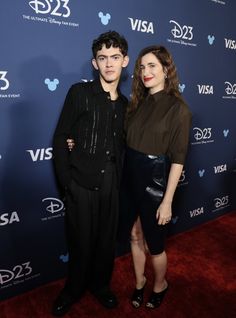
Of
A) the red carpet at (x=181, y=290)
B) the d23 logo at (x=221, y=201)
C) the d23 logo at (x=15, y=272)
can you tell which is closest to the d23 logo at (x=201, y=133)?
the d23 logo at (x=221, y=201)

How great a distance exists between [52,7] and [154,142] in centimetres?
111

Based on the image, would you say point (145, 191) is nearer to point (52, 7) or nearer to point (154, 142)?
point (154, 142)

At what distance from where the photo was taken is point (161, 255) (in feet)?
6.45

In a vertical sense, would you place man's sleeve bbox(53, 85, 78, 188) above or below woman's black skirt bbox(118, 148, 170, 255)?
above

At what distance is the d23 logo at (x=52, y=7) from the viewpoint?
6.07 ft

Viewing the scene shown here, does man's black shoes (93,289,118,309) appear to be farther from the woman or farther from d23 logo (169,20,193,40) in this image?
d23 logo (169,20,193,40)

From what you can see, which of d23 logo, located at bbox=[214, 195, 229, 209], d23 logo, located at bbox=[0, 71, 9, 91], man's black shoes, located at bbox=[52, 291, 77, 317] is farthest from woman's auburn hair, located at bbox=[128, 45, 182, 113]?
d23 logo, located at bbox=[214, 195, 229, 209]

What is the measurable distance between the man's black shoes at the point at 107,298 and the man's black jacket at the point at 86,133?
2.84ft

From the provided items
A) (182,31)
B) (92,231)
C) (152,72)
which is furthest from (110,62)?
(182,31)

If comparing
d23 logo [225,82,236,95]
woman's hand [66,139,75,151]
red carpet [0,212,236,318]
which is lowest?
red carpet [0,212,236,318]

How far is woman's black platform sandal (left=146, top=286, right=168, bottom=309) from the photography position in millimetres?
2086

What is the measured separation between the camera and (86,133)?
1794 millimetres

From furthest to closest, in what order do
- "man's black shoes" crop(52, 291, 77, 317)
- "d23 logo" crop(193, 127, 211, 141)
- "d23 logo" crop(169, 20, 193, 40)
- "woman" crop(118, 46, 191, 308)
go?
"d23 logo" crop(193, 127, 211, 141), "d23 logo" crop(169, 20, 193, 40), "man's black shoes" crop(52, 291, 77, 317), "woman" crop(118, 46, 191, 308)

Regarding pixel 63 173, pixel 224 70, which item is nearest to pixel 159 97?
pixel 63 173
